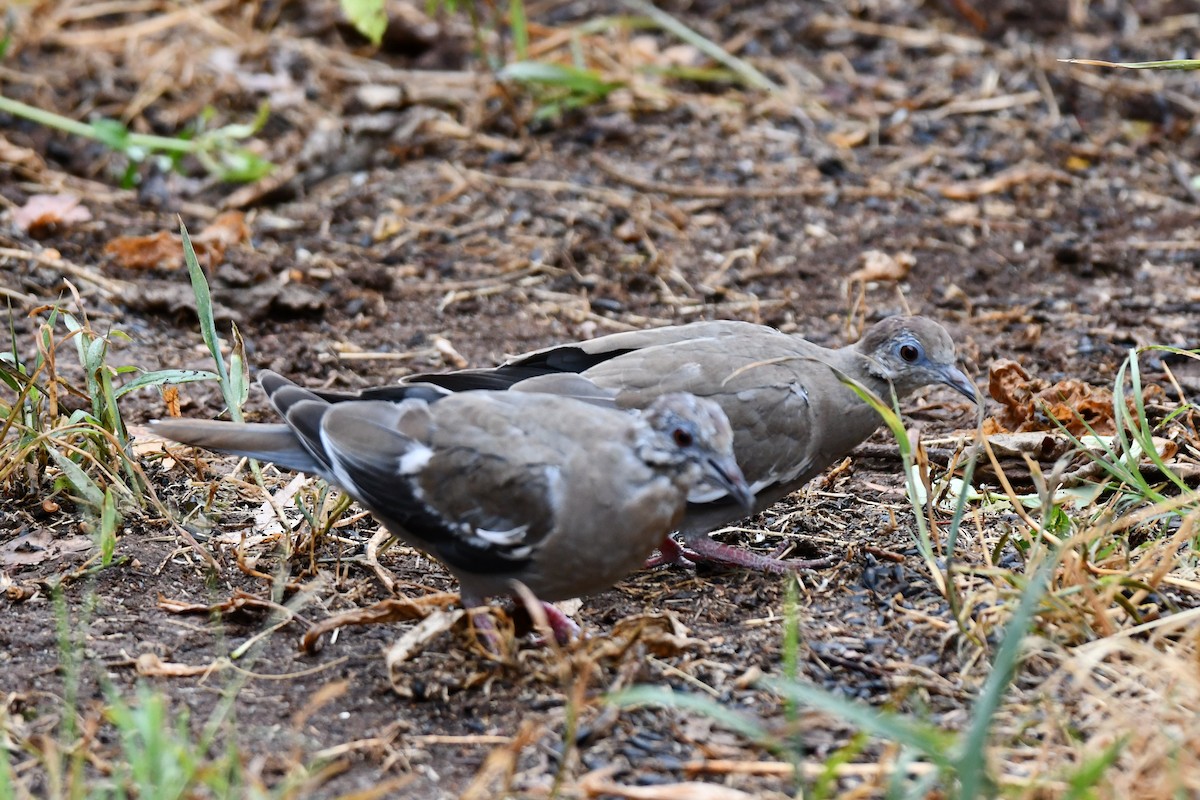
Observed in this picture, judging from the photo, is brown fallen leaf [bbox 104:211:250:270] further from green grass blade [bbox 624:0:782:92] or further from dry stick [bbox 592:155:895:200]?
green grass blade [bbox 624:0:782:92]

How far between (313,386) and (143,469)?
3.76 ft

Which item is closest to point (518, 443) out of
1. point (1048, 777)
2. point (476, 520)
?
point (476, 520)

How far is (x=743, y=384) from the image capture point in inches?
182

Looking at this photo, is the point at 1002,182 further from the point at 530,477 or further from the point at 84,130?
the point at 84,130

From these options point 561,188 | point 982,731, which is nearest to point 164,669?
point 982,731

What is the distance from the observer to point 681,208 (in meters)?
7.57

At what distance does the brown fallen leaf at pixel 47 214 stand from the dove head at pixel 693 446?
422cm

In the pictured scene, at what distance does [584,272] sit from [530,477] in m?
3.25

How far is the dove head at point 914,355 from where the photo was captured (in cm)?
499

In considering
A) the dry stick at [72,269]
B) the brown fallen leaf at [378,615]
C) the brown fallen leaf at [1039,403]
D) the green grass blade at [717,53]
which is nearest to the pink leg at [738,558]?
the brown fallen leaf at [378,615]

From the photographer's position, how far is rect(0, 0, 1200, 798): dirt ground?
3646 mm

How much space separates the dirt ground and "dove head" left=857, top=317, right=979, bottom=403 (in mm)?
454

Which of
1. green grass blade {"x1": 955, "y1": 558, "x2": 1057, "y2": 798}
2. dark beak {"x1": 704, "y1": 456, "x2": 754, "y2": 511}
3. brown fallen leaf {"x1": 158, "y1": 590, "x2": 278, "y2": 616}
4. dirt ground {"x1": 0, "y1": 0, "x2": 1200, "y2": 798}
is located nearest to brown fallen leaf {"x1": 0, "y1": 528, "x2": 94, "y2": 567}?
dirt ground {"x1": 0, "y1": 0, "x2": 1200, "y2": 798}

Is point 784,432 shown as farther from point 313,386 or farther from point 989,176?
point 989,176
